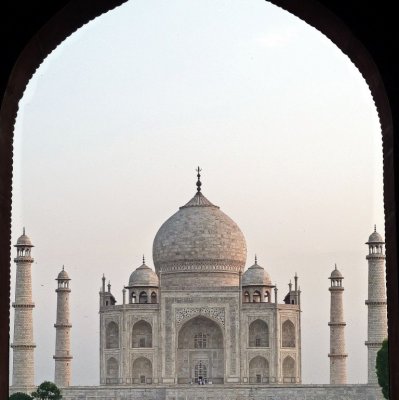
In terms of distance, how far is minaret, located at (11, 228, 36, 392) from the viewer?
1683 inches

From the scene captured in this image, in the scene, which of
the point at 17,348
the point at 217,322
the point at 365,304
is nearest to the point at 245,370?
the point at 217,322

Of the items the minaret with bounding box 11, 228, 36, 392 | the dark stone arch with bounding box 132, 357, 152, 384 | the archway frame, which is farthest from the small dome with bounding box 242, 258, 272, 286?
the archway frame

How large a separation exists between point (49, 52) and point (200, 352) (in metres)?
Result: 40.4

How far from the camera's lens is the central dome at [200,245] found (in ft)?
155

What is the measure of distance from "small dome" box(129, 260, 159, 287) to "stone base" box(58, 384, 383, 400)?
5.91m

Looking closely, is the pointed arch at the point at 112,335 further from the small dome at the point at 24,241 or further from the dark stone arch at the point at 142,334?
the small dome at the point at 24,241

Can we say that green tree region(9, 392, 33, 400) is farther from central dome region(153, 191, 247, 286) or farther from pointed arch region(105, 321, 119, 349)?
central dome region(153, 191, 247, 286)

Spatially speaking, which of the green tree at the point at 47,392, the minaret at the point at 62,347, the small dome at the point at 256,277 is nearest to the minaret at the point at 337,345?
the small dome at the point at 256,277

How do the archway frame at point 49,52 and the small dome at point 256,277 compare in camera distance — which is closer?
the archway frame at point 49,52

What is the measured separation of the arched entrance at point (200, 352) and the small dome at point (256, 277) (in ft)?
7.65

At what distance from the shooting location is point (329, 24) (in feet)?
20.8

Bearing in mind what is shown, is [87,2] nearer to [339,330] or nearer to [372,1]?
[372,1]

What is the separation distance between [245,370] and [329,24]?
130 ft

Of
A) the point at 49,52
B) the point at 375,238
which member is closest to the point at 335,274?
the point at 375,238
